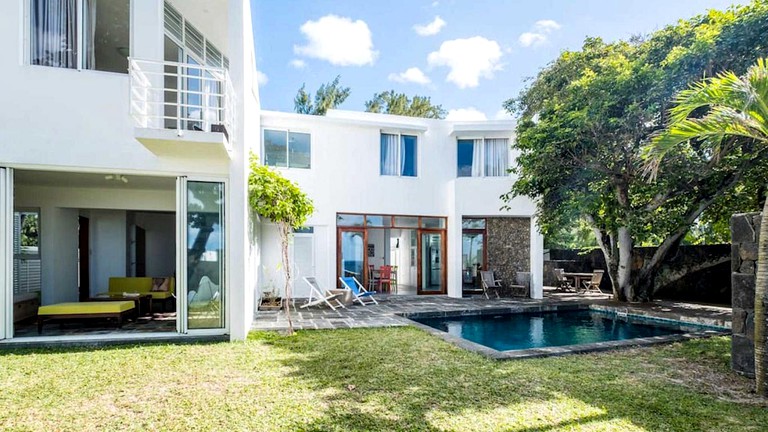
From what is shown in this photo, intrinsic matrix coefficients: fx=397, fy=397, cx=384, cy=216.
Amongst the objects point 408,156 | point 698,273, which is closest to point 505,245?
point 408,156

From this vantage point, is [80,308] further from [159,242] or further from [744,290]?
[744,290]

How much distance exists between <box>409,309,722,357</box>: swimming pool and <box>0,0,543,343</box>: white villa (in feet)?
9.65

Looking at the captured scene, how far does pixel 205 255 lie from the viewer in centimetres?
792

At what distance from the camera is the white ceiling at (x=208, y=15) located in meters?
8.72

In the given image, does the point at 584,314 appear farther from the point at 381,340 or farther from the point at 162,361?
the point at 162,361

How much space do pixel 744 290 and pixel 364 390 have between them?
565 cm

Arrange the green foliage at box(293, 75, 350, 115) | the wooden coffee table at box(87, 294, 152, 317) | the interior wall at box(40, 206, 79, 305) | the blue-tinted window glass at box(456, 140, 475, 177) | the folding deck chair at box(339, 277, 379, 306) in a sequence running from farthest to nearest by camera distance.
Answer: the green foliage at box(293, 75, 350, 115)
the blue-tinted window glass at box(456, 140, 475, 177)
the folding deck chair at box(339, 277, 379, 306)
the interior wall at box(40, 206, 79, 305)
the wooden coffee table at box(87, 294, 152, 317)

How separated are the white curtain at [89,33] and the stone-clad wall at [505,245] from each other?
12.8 meters

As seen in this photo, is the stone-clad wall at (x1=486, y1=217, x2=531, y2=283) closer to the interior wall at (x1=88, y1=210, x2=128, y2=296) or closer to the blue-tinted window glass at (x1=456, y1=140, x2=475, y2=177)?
the blue-tinted window glass at (x1=456, y1=140, x2=475, y2=177)

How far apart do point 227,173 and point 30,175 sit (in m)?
4.37

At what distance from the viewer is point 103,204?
35.1 ft

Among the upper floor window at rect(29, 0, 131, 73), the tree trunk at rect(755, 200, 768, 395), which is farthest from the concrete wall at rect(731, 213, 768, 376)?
the upper floor window at rect(29, 0, 131, 73)

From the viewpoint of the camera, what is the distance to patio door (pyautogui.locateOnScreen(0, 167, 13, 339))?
7.05 m

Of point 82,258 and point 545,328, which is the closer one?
point 545,328
